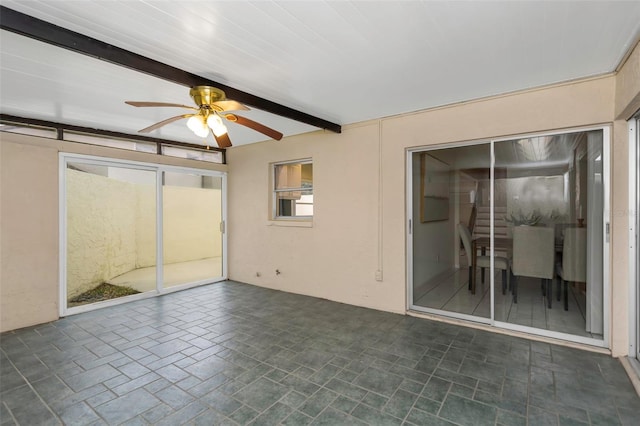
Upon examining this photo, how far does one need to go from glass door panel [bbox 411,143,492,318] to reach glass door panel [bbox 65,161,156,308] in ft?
13.1

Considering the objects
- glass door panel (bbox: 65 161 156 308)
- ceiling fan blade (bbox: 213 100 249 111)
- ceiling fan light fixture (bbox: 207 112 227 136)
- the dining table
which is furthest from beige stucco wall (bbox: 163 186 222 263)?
the dining table

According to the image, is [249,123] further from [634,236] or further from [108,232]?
[634,236]

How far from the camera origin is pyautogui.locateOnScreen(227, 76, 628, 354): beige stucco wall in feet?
9.46

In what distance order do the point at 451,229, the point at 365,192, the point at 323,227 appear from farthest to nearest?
the point at 323,227, the point at 365,192, the point at 451,229

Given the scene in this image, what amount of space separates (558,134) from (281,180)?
3.77 metres

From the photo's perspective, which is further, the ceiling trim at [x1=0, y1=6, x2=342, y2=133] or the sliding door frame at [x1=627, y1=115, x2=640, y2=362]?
the sliding door frame at [x1=627, y1=115, x2=640, y2=362]

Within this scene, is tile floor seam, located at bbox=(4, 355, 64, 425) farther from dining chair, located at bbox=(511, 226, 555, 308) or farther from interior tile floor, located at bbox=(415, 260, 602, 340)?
dining chair, located at bbox=(511, 226, 555, 308)

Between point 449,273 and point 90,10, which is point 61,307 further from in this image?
point 449,273

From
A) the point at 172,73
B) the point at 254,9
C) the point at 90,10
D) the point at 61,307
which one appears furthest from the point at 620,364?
the point at 61,307

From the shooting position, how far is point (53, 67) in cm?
252

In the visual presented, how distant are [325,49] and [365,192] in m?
2.17

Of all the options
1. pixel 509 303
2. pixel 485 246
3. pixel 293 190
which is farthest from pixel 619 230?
pixel 293 190

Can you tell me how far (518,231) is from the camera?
3301 mm

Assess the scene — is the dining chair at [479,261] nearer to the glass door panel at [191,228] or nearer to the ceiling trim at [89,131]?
the glass door panel at [191,228]
